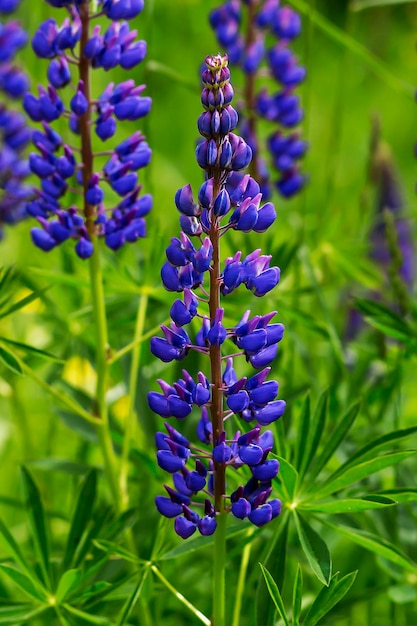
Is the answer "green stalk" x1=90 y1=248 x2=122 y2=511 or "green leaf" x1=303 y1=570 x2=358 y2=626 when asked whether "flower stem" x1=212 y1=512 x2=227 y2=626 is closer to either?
"green leaf" x1=303 y1=570 x2=358 y2=626

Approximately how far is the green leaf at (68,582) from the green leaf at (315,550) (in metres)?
0.41

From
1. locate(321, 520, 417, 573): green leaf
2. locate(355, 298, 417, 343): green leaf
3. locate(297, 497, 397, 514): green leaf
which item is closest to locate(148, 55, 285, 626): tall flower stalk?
locate(297, 497, 397, 514): green leaf

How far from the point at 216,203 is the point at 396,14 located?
5.67m

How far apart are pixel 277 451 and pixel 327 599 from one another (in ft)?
1.11

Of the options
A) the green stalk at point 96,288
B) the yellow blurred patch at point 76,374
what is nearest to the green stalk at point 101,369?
the green stalk at point 96,288

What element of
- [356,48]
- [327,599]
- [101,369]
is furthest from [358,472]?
[356,48]

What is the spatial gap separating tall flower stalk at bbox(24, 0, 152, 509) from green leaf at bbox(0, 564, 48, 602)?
422 mm

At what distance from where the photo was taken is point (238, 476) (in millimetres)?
1822

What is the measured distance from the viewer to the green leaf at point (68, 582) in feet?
5.78

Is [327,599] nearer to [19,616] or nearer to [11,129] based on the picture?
[19,616]

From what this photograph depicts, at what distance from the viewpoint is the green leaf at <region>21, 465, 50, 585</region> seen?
1.94 m

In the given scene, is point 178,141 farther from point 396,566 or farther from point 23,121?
point 396,566

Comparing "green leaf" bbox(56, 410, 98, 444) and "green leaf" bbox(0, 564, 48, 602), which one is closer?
"green leaf" bbox(0, 564, 48, 602)

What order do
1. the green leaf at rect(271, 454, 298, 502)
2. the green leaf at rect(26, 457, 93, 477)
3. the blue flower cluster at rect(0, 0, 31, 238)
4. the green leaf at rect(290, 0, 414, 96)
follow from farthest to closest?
the blue flower cluster at rect(0, 0, 31, 238) → the green leaf at rect(290, 0, 414, 96) → the green leaf at rect(26, 457, 93, 477) → the green leaf at rect(271, 454, 298, 502)
